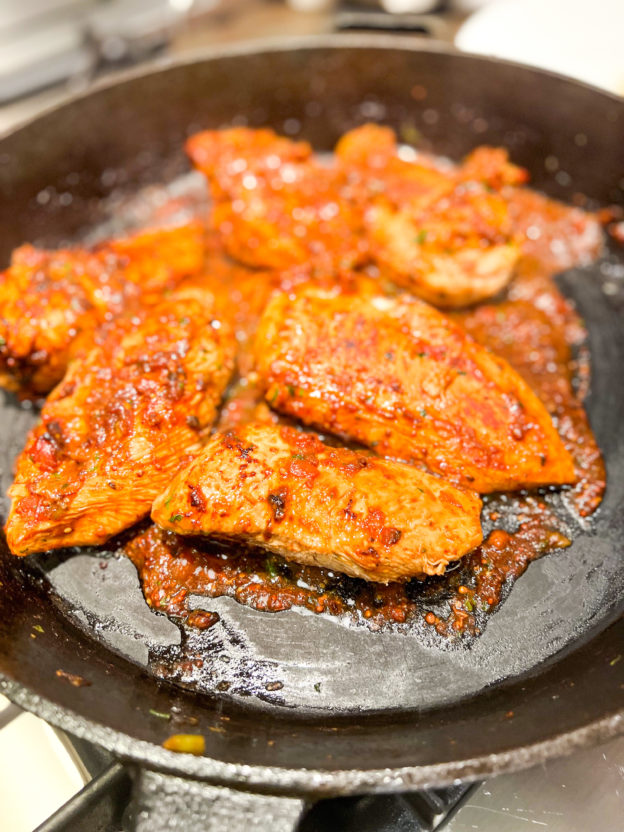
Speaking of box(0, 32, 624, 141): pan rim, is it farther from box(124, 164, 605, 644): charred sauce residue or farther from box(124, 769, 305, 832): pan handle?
box(124, 769, 305, 832): pan handle

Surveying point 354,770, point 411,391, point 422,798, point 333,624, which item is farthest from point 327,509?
point 422,798

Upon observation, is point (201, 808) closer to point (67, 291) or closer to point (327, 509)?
point (327, 509)

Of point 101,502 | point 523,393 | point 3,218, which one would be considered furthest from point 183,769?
point 3,218

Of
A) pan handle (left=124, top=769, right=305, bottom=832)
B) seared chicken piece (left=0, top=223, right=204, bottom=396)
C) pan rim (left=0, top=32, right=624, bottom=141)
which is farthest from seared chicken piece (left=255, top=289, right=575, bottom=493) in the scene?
pan rim (left=0, top=32, right=624, bottom=141)

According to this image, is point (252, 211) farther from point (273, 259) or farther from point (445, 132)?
point (445, 132)

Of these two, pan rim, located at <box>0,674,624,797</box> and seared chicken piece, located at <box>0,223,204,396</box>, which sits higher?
seared chicken piece, located at <box>0,223,204,396</box>

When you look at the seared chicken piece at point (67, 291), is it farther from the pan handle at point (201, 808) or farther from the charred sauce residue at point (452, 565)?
the pan handle at point (201, 808)

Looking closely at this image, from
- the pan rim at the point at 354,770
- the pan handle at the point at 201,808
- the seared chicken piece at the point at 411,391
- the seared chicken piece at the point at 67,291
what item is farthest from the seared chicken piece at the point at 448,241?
the pan handle at the point at 201,808
